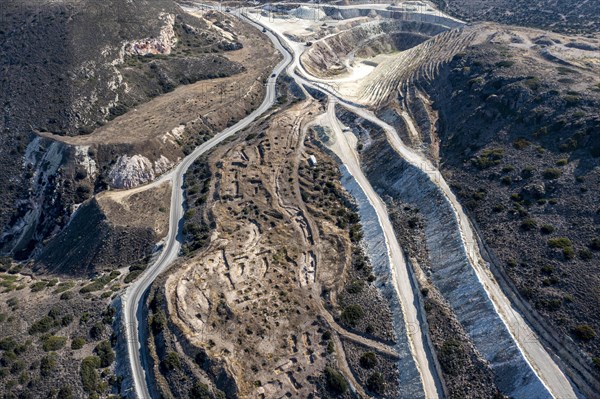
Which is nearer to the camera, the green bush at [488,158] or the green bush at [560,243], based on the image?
the green bush at [560,243]

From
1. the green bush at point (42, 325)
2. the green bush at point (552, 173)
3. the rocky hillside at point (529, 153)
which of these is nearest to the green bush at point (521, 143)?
the rocky hillside at point (529, 153)

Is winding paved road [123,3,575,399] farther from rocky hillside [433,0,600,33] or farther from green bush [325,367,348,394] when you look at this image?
rocky hillside [433,0,600,33]

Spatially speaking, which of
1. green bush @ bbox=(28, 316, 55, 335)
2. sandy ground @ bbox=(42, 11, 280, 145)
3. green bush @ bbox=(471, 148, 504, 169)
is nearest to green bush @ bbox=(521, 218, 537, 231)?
green bush @ bbox=(471, 148, 504, 169)

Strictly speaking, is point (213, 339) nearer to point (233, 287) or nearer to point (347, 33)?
point (233, 287)

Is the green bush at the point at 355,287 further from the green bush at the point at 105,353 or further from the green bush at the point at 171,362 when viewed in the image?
the green bush at the point at 105,353

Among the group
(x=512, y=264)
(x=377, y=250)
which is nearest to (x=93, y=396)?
(x=377, y=250)
